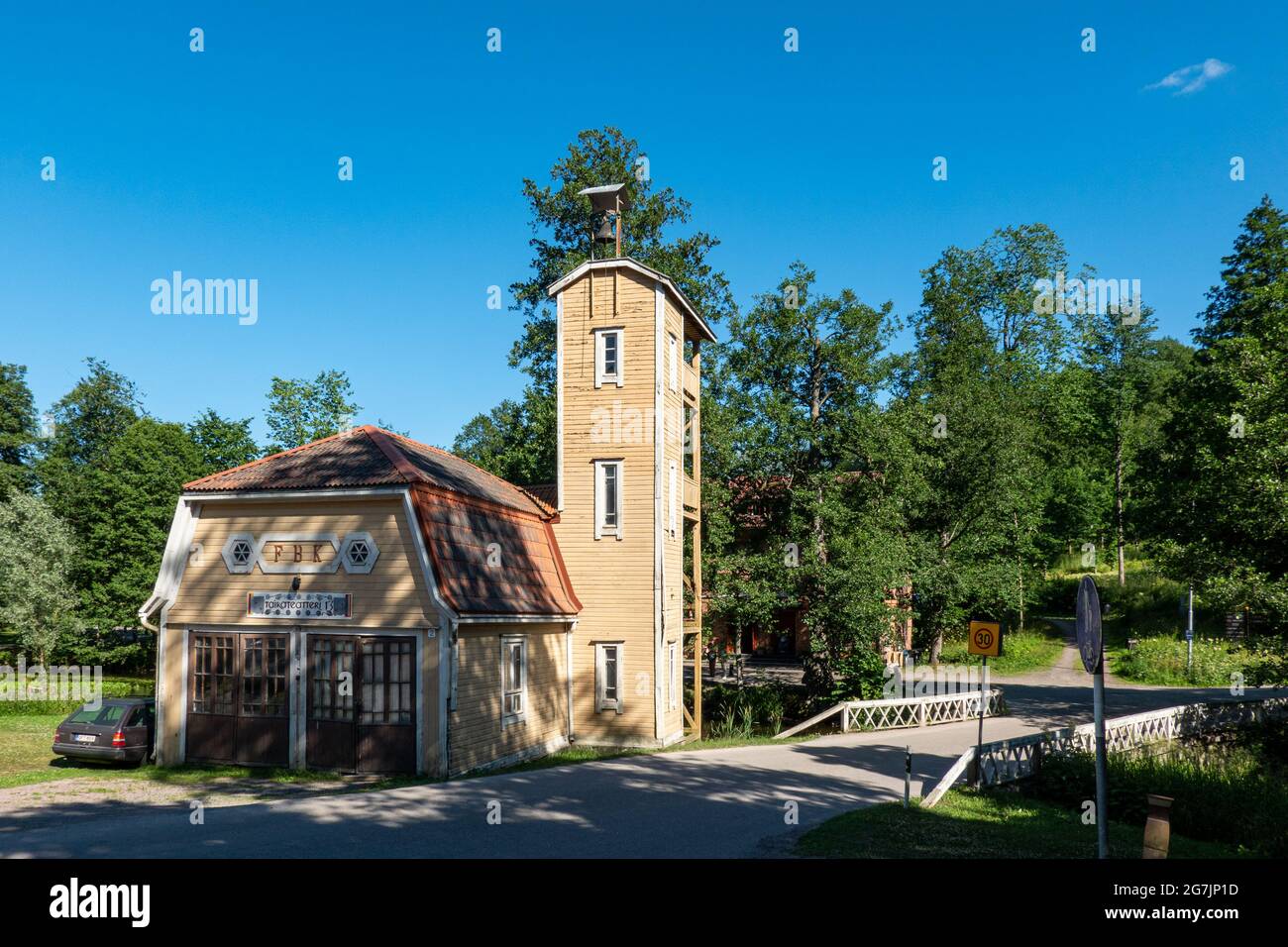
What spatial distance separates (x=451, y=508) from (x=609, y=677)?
263 inches

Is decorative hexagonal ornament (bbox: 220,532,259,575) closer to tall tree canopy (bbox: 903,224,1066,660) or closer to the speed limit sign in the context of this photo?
the speed limit sign

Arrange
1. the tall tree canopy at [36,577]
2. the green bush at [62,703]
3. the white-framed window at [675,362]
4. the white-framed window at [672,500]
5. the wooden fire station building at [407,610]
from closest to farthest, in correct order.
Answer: the wooden fire station building at [407,610]
the white-framed window at [672,500]
the white-framed window at [675,362]
the green bush at [62,703]
the tall tree canopy at [36,577]

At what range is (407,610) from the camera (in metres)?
16.1

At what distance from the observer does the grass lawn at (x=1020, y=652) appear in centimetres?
4109

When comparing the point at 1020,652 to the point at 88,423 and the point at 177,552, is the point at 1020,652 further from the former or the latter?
the point at 88,423

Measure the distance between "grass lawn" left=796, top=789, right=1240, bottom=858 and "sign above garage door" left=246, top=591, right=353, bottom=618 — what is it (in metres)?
10.1

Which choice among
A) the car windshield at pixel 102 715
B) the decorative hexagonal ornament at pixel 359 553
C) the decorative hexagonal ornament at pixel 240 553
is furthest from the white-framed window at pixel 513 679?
the car windshield at pixel 102 715

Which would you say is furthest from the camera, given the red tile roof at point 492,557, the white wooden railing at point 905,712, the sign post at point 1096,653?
the white wooden railing at point 905,712

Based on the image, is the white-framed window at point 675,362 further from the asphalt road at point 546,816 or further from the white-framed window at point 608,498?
the asphalt road at point 546,816

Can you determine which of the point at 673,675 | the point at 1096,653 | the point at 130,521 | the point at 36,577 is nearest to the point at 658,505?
the point at 673,675

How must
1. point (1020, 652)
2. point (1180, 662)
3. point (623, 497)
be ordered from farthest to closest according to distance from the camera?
1. point (1020, 652)
2. point (1180, 662)
3. point (623, 497)
